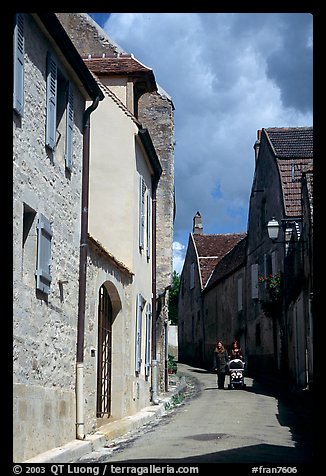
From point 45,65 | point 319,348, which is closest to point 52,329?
point 45,65

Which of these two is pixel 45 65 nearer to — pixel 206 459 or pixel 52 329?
pixel 52 329

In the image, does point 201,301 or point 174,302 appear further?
point 174,302

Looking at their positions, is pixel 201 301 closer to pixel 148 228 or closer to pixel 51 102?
pixel 148 228

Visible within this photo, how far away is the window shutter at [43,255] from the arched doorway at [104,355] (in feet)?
14.4

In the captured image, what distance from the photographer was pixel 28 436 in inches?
350

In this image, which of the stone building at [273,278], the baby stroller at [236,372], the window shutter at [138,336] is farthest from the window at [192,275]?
the window shutter at [138,336]

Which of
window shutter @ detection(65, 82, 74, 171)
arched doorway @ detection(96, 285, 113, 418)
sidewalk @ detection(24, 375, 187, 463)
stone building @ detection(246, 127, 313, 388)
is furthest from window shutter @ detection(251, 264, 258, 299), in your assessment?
window shutter @ detection(65, 82, 74, 171)

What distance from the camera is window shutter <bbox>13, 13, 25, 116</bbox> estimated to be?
8555 mm

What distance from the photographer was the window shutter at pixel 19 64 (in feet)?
28.1

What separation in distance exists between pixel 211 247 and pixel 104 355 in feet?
98.4

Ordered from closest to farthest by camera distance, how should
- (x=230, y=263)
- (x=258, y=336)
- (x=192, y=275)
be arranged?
(x=258, y=336) → (x=230, y=263) → (x=192, y=275)

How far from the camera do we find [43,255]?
972cm

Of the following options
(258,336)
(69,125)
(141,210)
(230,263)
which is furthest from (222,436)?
(230,263)

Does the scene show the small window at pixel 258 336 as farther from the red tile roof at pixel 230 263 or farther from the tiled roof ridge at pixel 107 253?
the tiled roof ridge at pixel 107 253
